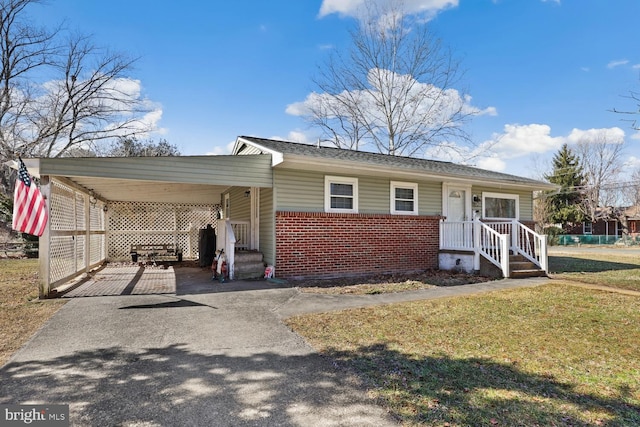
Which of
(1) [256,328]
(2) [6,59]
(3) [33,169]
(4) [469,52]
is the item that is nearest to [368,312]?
(1) [256,328]

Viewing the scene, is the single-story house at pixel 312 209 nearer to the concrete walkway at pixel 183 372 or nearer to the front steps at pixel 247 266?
the front steps at pixel 247 266

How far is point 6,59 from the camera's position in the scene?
19.1m

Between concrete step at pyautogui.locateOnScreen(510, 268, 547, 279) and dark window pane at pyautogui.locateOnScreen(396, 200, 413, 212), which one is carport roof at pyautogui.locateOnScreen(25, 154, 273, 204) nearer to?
dark window pane at pyautogui.locateOnScreen(396, 200, 413, 212)

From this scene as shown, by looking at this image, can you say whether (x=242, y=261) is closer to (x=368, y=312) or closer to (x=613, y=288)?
(x=368, y=312)

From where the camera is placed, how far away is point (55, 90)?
20.9 m

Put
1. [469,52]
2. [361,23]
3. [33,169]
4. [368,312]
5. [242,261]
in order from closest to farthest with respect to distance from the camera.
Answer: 1. [368,312]
2. [33,169]
3. [242,261]
4. [469,52]
5. [361,23]

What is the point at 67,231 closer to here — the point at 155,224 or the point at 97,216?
the point at 97,216

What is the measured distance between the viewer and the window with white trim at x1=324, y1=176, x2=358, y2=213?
9438mm

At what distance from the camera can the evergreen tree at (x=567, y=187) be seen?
117 ft

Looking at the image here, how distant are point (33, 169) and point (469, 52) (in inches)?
839

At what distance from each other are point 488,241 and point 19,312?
10.9m

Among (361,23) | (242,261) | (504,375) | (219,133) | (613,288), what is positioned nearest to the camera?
(504,375)

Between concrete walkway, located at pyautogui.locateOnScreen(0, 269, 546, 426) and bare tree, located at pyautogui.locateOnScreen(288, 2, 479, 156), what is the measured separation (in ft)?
69.5

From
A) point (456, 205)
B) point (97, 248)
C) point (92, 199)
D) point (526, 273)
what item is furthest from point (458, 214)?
point (97, 248)
